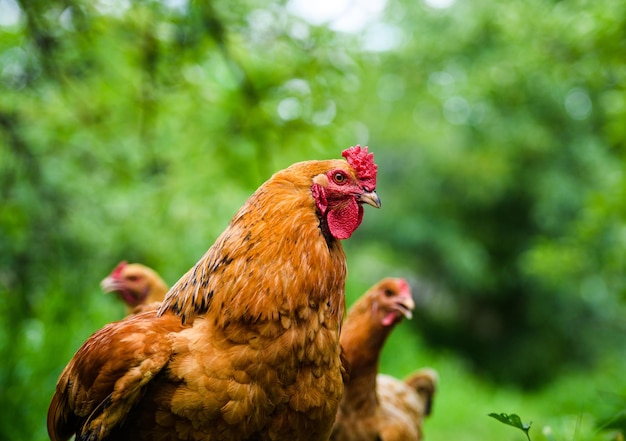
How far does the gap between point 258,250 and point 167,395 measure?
577 millimetres

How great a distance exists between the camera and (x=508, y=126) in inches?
472

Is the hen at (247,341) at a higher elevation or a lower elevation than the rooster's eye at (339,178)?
lower

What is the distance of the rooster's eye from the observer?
2246mm

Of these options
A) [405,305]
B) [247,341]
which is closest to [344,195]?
[247,341]

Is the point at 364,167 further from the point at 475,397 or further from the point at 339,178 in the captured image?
the point at 475,397

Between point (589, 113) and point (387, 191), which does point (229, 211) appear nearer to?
point (387, 191)

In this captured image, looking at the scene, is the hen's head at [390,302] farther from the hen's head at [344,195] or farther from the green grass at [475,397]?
the green grass at [475,397]

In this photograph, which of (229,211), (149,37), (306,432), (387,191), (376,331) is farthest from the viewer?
(387,191)

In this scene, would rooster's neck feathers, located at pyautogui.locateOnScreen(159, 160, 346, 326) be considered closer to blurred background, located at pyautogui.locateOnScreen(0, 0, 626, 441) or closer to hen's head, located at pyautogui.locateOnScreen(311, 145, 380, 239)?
hen's head, located at pyautogui.locateOnScreen(311, 145, 380, 239)

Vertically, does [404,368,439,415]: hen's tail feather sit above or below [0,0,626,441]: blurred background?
below

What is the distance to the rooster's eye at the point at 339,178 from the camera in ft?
7.37

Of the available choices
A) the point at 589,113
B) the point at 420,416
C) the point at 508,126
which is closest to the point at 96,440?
the point at 420,416

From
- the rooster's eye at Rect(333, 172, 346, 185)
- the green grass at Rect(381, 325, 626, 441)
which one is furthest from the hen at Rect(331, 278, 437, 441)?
the green grass at Rect(381, 325, 626, 441)

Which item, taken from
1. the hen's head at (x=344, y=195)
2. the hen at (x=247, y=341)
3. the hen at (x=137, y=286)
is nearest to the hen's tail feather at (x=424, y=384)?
the hen at (x=137, y=286)
